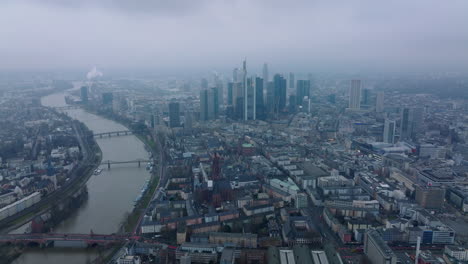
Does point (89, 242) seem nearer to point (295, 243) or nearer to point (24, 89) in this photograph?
point (295, 243)

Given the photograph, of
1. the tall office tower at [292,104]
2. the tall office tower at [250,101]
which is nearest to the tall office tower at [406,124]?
the tall office tower at [250,101]

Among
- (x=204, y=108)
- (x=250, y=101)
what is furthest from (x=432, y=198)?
(x=204, y=108)

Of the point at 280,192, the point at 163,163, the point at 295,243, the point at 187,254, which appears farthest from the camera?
the point at 163,163

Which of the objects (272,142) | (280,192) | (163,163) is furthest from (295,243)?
(272,142)

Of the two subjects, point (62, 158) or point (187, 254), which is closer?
point (187, 254)

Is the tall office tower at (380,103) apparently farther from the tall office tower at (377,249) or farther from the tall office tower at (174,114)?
the tall office tower at (377,249)

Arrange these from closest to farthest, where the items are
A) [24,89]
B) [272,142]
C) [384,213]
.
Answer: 1. [384,213]
2. [272,142]
3. [24,89]

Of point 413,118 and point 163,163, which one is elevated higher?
point 413,118
